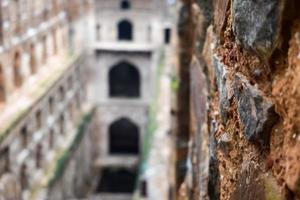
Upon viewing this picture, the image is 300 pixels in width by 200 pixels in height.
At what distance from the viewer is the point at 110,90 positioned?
26766 millimetres

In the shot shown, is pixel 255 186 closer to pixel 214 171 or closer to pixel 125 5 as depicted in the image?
pixel 214 171

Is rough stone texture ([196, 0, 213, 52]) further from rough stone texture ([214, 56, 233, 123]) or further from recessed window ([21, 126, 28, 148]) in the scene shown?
recessed window ([21, 126, 28, 148])

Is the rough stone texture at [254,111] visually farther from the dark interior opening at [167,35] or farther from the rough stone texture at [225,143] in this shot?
the dark interior opening at [167,35]

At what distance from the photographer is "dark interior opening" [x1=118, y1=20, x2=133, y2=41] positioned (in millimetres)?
26141

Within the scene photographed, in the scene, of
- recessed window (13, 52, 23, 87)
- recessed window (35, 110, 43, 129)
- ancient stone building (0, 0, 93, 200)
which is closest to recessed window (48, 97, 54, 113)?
ancient stone building (0, 0, 93, 200)

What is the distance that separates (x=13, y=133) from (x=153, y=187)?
388 cm

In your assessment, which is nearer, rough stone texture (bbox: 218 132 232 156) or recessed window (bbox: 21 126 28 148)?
rough stone texture (bbox: 218 132 232 156)

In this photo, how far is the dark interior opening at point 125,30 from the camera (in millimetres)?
26141

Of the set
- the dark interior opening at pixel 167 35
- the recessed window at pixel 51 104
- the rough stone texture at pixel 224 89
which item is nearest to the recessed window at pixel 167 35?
the dark interior opening at pixel 167 35

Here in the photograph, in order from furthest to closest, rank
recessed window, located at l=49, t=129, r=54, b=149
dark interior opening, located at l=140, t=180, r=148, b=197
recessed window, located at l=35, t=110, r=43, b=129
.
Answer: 1. recessed window, located at l=49, t=129, r=54, b=149
2. recessed window, located at l=35, t=110, r=43, b=129
3. dark interior opening, located at l=140, t=180, r=148, b=197

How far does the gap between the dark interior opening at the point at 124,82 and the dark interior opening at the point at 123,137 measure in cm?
125

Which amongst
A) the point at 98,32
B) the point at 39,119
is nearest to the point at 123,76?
the point at 98,32

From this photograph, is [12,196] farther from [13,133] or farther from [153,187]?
[153,187]

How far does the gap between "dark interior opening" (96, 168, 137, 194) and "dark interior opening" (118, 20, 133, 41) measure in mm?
5877
